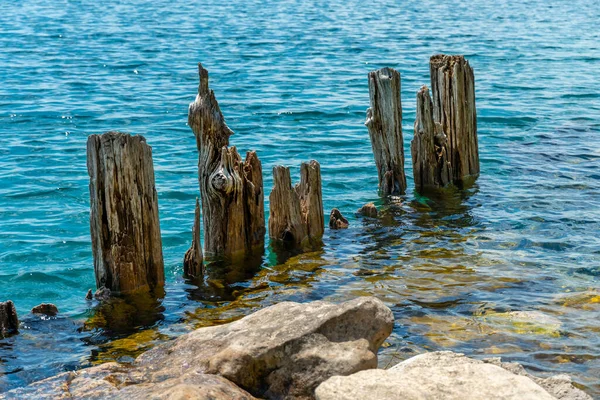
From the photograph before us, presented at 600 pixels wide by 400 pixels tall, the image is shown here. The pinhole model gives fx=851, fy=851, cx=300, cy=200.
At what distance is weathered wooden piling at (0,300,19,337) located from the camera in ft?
31.4

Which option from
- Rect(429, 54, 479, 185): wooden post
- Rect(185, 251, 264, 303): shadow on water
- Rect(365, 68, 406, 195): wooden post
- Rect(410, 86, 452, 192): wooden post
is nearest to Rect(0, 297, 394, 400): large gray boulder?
Rect(185, 251, 264, 303): shadow on water

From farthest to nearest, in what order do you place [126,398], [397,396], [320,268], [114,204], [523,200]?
[523,200]
[320,268]
[114,204]
[126,398]
[397,396]

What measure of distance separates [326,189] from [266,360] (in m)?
9.44

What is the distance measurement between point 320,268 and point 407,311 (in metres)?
1.98

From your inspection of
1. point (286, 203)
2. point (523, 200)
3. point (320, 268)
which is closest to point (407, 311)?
point (320, 268)

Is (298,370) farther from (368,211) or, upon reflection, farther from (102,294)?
(368,211)

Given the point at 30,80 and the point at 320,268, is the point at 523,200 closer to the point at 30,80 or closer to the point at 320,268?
the point at 320,268

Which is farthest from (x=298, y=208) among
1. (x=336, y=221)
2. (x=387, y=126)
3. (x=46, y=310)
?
(x=46, y=310)

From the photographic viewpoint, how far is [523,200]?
15477 millimetres

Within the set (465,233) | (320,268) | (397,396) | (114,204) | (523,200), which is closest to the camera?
(397,396)

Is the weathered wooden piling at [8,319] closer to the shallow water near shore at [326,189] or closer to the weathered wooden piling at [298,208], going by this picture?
the shallow water near shore at [326,189]

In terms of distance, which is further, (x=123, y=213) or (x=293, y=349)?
(x=123, y=213)

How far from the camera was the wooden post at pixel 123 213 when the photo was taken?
32.1ft

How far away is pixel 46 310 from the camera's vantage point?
10.3 metres
